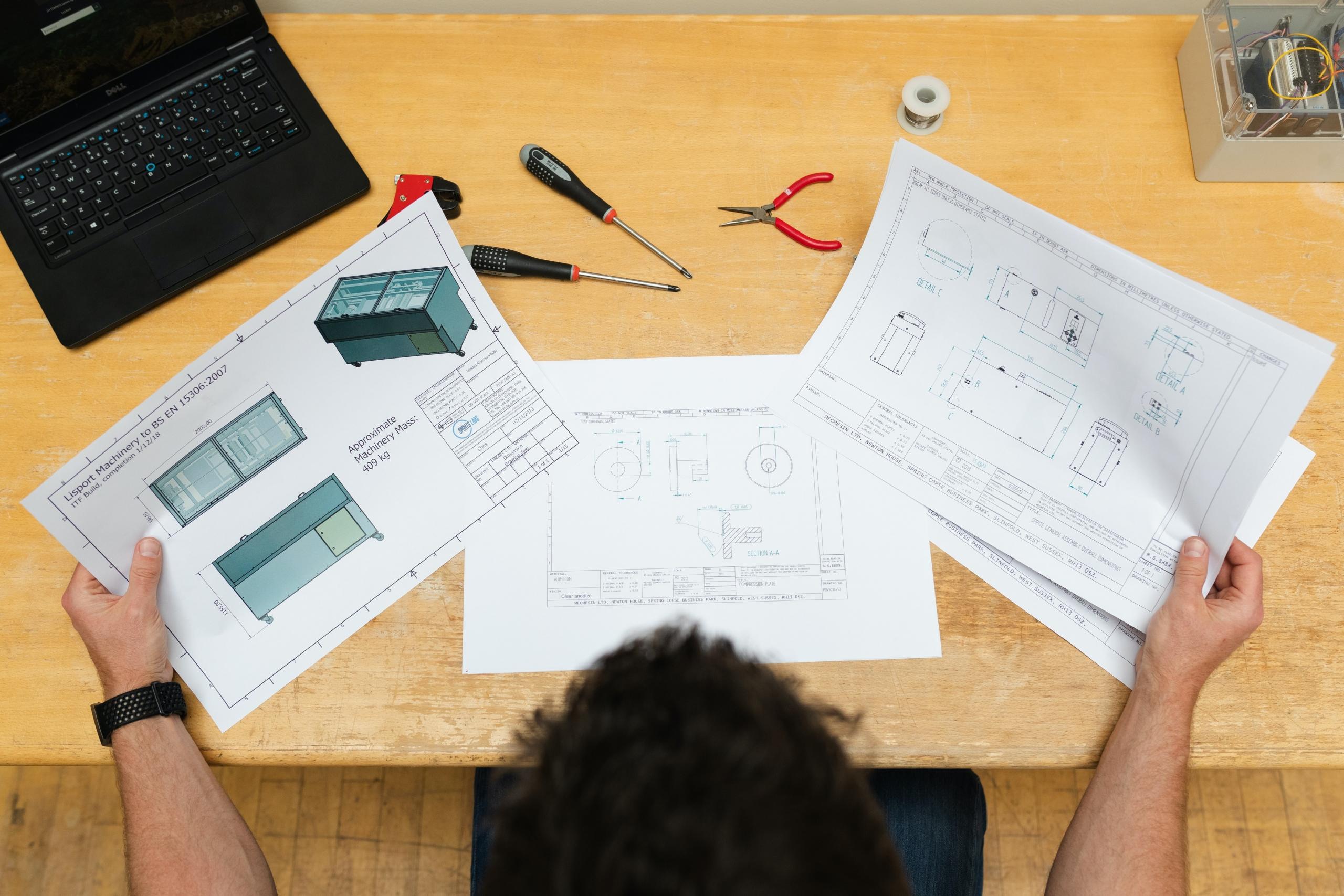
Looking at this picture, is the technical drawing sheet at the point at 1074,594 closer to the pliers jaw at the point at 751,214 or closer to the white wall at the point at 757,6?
the pliers jaw at the point at 751,214

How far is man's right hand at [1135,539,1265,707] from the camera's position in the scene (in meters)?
0.71

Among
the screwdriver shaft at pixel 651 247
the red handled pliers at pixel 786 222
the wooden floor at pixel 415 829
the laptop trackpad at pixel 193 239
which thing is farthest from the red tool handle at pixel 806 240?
the wooden floor at pixel 415 829

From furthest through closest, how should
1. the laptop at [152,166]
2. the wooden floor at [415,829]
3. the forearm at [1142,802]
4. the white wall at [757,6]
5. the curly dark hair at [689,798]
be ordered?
1. the wooden floor at [415,829]
2. the white wall at [757,6]
3. the laptop at [152,166]
4. the forearm at [1142,802]
5. the curly dark hair at [689,798]

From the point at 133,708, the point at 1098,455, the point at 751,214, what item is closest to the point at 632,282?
the point at 751,214

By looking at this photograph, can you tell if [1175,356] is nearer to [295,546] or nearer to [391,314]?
[391,314]

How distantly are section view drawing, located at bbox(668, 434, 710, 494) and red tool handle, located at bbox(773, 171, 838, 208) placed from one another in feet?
0.87

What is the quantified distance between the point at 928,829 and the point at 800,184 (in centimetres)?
70

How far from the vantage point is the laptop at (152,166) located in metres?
0.81

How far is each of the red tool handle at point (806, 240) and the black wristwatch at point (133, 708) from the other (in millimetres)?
727

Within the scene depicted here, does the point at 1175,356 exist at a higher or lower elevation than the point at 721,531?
higher

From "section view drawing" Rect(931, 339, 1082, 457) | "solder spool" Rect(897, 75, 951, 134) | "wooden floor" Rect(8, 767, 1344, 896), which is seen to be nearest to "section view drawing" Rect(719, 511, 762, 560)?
"section view drawing" Rect(931, 339, 1082, 457)

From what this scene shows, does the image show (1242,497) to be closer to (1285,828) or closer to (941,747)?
(941,747)

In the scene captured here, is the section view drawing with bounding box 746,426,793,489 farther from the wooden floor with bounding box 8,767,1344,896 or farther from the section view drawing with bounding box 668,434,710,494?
the wooden floor with bounding box 8,767,1344,896

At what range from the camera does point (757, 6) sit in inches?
36.9
